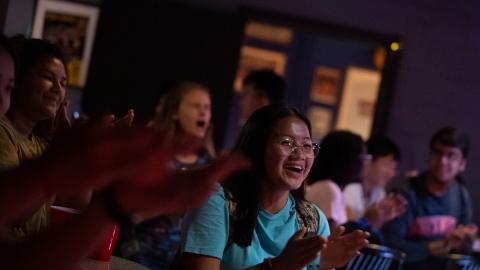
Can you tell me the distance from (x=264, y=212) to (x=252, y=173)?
0.14 metres

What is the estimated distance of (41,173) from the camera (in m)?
0.93

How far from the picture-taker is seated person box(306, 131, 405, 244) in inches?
133

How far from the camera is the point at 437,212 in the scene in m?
4.41

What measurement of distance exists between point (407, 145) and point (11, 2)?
3.85m

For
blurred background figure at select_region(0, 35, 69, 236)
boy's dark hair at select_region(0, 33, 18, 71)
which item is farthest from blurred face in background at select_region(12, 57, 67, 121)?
boy's dark hair at select_region(0, 33, 18, 71)

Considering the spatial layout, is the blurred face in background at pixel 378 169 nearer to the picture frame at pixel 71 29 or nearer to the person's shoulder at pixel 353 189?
the person's shoulder at pixel 353 189

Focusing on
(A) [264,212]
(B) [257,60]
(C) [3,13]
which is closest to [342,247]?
(A) [264,212]

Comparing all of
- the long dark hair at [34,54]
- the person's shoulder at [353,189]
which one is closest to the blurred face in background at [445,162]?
the person's shoulder at [353,189]

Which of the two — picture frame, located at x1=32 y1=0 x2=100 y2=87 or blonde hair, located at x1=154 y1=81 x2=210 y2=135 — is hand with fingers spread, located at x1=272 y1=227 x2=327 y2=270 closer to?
blonde hair, located at x1=154 y1=81 x2=210 y2=135

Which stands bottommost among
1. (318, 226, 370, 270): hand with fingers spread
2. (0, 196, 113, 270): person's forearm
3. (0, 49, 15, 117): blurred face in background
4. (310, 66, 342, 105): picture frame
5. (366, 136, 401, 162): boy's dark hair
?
(318, 226, 370, 270): hand with fingers spread

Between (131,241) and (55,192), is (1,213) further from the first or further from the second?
(131,241)

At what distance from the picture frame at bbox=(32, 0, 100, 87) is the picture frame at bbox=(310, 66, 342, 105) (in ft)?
13.4

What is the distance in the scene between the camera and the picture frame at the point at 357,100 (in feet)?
28.5

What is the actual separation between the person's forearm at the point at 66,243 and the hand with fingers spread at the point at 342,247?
138 cm
